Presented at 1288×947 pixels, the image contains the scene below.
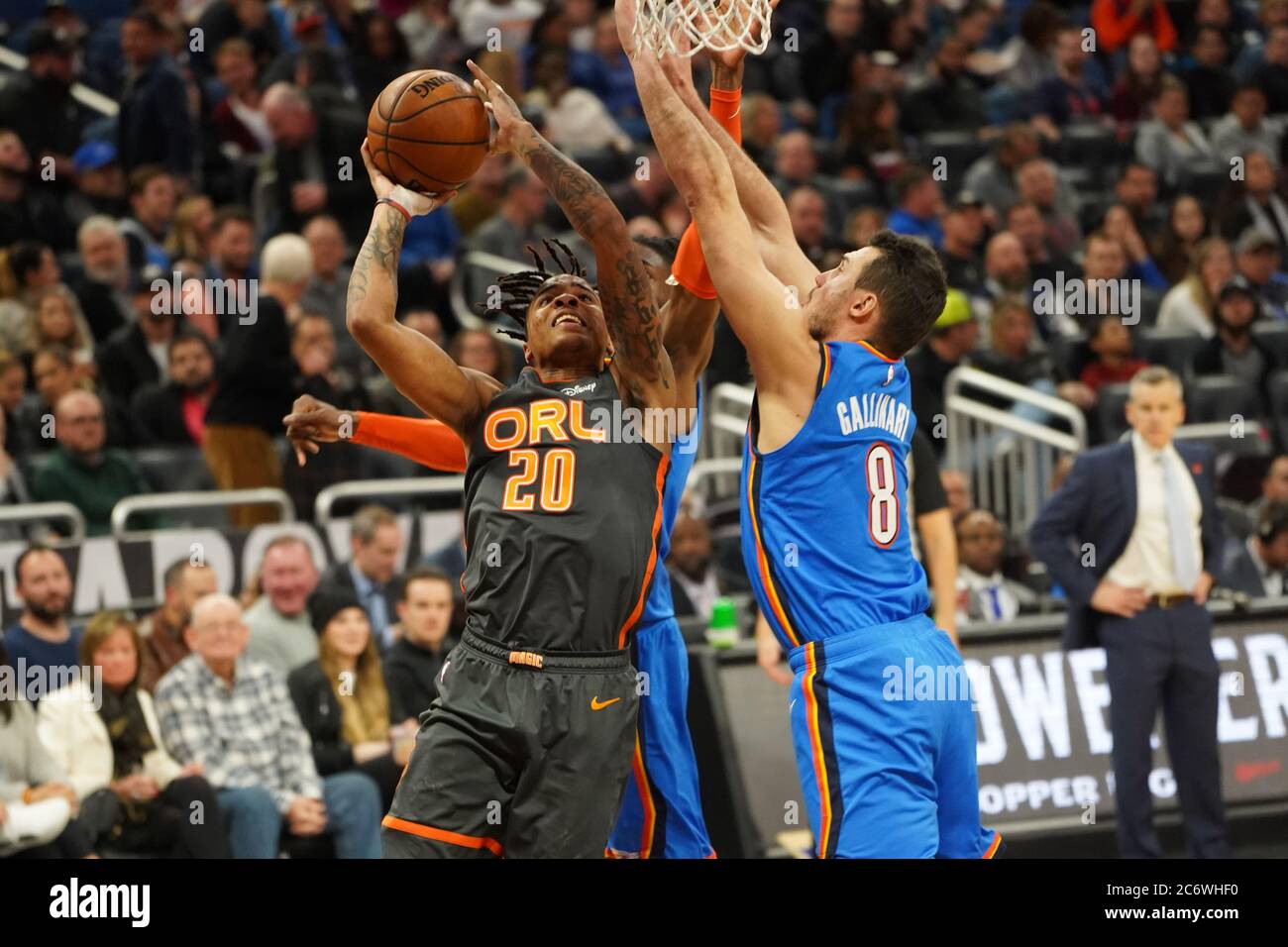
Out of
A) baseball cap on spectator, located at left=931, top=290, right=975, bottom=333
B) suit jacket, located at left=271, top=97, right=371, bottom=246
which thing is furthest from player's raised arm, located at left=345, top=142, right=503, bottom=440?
suit jacket, located at left=271, top=97, right=371, bottom=246

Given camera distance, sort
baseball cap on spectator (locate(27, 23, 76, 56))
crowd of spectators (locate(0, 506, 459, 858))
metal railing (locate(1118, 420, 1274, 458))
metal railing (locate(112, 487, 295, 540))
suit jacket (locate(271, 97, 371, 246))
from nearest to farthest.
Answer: crowd of spectators (locate(0, 506, 459, 858)) < metal railing (locate(112, 487, 295, 540)) < metal railing (locate(1118, 420, 1274, 458)) < suit jacket (locate(271, 97, 371, 246)) < baseball cap on spectator (locate(27, 23, 76, 56))

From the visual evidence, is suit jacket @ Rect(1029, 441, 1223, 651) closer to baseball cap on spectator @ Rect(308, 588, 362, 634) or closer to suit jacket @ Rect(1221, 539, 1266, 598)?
suit jacket @ Rect(1221, 539, 1266, 598)

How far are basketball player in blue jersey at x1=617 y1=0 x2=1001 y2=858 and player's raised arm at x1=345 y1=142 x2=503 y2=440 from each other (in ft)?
2.50

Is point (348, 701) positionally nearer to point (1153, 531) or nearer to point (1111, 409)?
point (1153, 531)

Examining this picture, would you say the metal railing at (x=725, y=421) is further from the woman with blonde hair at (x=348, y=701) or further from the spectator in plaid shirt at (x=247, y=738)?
the spectator in plaid shirt at (x=247, y=738)

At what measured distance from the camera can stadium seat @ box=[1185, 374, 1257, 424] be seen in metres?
12.4

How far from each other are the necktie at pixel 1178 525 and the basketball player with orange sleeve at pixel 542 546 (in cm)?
398

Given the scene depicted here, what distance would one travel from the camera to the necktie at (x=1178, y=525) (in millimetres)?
8922

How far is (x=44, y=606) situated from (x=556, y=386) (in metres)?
4.03

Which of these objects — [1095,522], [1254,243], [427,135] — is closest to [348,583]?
[1095,522]

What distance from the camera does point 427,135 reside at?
5648 mm

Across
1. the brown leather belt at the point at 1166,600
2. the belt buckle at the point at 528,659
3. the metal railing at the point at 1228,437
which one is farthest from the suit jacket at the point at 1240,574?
the belt buckle at the point at 528,659

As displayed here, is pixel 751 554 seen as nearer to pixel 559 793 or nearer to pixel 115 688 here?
pixel 559 793
